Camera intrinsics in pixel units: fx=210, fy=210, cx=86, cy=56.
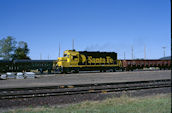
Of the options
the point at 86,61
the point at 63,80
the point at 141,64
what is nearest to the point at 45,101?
the point at 63,80

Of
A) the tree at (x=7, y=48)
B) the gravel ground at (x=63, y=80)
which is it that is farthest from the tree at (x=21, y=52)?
the gravel ground at (x=63, y=80)

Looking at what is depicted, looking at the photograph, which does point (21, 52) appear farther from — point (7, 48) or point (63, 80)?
point (63, 80)

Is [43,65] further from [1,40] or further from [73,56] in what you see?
[1,40]

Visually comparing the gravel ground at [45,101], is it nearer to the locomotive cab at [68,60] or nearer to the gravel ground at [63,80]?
the gravel ground at [63,80]

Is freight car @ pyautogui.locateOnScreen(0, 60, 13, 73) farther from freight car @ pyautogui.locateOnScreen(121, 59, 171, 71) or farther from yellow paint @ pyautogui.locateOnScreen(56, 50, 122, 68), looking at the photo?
freight car @ pyautogui.locateOnScreen(121, 59, 171, 71)

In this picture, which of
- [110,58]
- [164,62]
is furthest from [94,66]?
[164,62]

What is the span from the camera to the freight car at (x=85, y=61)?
110ft

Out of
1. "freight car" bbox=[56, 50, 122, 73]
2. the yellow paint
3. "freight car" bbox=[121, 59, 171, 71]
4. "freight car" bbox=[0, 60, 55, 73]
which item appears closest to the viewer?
the yellow paint

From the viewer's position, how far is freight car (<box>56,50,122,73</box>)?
33.6 meters

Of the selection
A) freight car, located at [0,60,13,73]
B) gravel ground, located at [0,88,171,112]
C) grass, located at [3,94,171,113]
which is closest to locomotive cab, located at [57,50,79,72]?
freight car, located at [0,60,13,73]

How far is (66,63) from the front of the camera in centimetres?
3350

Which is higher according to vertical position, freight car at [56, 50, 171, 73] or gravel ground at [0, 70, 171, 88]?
freight car at [56, 50, 171, 73]

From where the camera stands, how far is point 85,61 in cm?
3500

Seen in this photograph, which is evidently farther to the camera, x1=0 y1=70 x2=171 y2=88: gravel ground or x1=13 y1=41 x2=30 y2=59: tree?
x1=13 y1=41 x2=30 y2=59: tree
